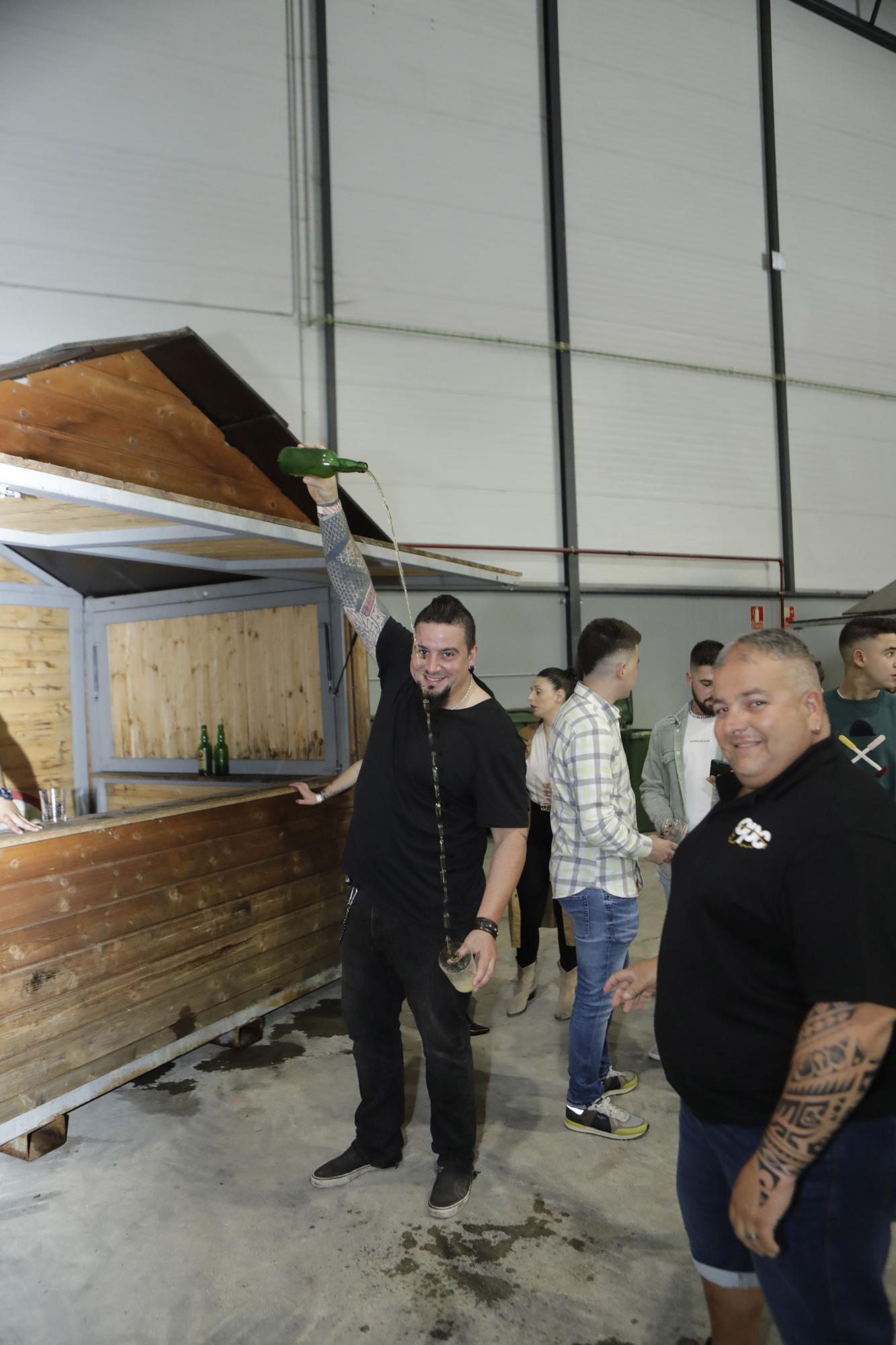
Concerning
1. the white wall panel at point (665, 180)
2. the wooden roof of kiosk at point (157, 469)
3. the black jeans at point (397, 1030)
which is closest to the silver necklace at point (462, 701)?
the black jeans at point (397, 1030)

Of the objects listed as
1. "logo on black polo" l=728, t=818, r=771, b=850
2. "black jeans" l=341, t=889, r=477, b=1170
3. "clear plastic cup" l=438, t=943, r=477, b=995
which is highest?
"logo on black polo" l=728, t=818, r=771, b=850

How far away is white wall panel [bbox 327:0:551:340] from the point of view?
866cm

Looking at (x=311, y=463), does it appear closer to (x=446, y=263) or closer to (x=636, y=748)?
(x=636, y=748)

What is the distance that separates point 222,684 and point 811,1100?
445cm

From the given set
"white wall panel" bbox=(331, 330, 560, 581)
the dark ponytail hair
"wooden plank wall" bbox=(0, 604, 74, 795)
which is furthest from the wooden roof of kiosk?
"white wall panel" bbox=(331, 330, 560, 581)

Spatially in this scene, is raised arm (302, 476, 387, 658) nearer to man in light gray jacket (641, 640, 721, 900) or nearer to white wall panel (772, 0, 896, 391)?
man in light gray jacket (641, 640, 721, 900)

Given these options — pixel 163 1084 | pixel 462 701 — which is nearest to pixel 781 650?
pixel 462 701

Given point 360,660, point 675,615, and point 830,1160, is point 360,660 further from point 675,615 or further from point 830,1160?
point 675,615

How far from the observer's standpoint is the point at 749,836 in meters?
1.48

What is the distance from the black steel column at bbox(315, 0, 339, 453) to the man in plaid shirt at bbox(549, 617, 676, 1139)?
599cm

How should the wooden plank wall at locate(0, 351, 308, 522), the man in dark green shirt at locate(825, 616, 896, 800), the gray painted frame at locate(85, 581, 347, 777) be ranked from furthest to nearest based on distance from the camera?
the gray painted frame at locate(85, 581, 347, 777), the wooden plank wall at locate(0, 351, 308, 522), the man in dark green shirt at locate(825, 616, 896, 800)

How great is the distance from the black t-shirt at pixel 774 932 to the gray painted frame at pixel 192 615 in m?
3.40

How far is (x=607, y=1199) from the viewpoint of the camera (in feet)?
9.28

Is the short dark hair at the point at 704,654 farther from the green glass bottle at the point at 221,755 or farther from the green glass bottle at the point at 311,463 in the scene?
the green glass bottle at the point at 221,755
